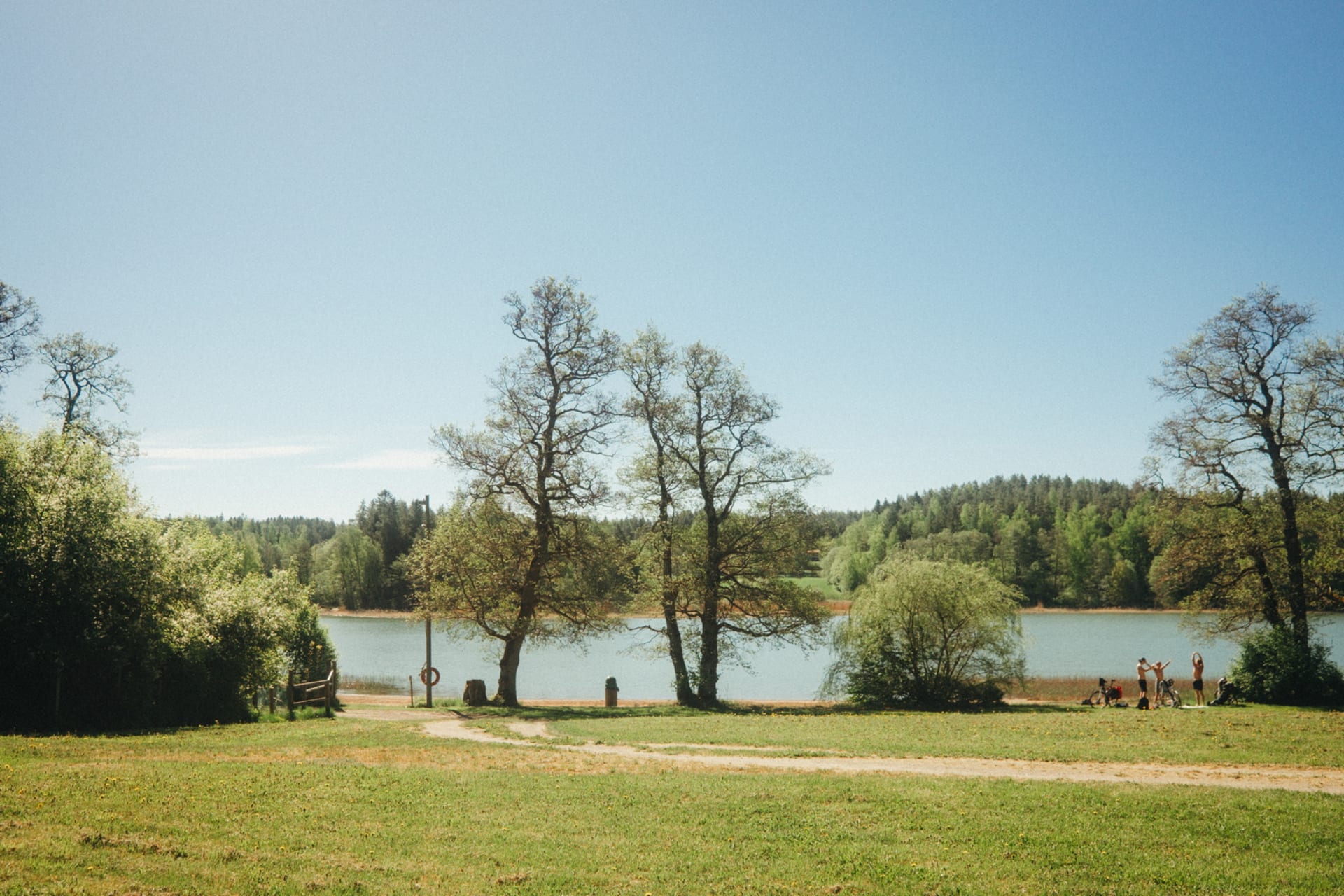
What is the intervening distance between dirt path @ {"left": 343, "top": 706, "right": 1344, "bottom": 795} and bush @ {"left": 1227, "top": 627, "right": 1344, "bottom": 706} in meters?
14.6

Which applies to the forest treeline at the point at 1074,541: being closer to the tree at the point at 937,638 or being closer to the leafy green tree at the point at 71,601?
the tree at the point at 937,638

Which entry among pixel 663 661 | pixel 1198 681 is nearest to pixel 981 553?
pixel 663 661

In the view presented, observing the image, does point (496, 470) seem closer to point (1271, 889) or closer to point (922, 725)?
point (922, 725)

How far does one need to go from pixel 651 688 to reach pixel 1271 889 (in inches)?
1292

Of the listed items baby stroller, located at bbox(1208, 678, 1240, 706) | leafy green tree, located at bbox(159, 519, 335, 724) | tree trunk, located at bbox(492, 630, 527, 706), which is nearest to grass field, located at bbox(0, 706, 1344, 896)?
leafy green tree, located at bbox(159, 519, 335, 724)

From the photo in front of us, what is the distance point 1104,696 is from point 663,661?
1123 inches

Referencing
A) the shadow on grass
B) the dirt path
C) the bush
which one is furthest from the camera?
the bush

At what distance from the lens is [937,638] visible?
87.0 ft

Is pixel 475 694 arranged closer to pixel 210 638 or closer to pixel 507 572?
pixel 507 572

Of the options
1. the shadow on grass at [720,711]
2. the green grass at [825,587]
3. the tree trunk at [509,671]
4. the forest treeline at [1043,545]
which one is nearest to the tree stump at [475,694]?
the tree trunk at [509,671]

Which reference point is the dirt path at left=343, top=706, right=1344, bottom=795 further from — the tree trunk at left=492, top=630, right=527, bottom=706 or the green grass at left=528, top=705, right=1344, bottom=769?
the tree trunk at left=492, top=630, right=527, bottom=706

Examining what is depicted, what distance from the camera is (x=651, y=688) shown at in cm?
3903

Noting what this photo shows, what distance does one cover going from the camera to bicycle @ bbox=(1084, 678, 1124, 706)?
2633 centimetres

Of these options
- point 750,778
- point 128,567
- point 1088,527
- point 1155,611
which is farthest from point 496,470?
point 1088,527
